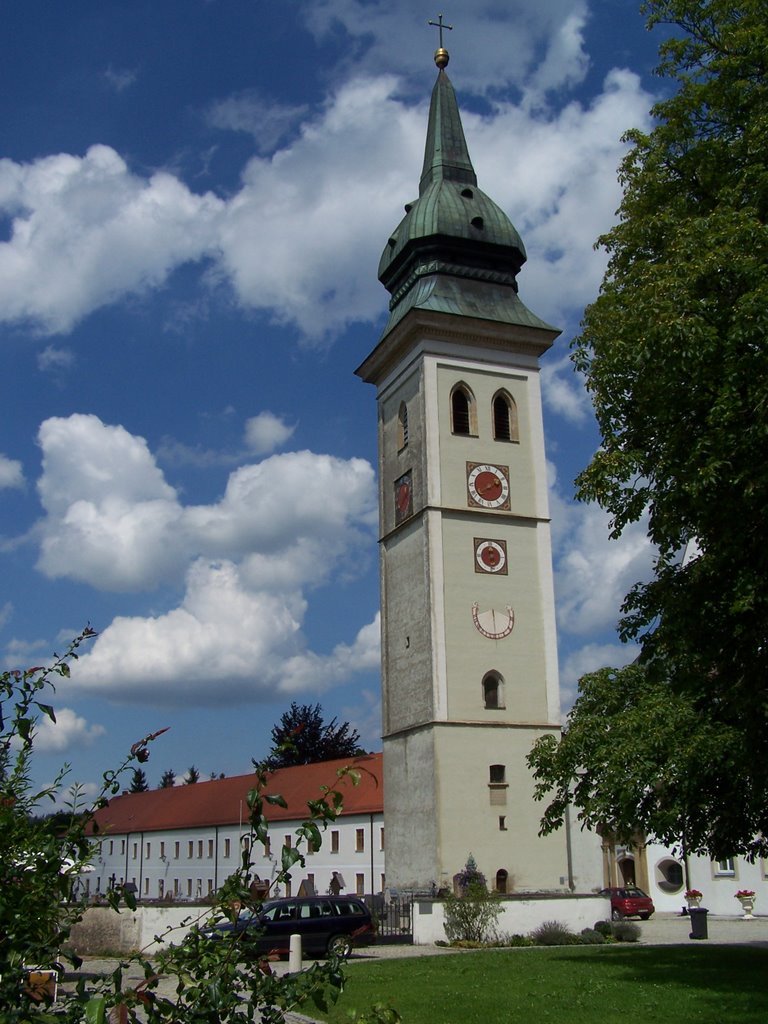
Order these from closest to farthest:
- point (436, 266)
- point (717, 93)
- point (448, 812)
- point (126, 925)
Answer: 1. point (717, 93)
2. point (126, 925)
3. point (448, 812)
4. point (436, 266)

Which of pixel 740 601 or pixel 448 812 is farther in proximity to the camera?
pixel 448 812

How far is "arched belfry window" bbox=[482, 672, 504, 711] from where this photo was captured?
32.8 m

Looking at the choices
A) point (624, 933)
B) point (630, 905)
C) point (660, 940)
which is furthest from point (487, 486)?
point (630, 905)

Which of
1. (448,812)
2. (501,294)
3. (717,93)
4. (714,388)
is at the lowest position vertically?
(448,812)

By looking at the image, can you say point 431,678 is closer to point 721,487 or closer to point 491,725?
point 491,725

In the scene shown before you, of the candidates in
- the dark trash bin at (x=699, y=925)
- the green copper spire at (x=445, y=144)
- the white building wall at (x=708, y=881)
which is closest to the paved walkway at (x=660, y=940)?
the dark trash bin at (x=699, y=925)

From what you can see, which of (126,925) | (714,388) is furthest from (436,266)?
(714,388)

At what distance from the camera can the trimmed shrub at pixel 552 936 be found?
26609mm

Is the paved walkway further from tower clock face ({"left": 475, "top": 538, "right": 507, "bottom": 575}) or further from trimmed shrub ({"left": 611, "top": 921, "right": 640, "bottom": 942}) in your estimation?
tower clock face ({"left": 475, "top": 538, "right": 507, "bottom": 575})

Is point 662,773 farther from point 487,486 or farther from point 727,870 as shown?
point 727,870

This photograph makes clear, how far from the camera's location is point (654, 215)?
14.4 meters

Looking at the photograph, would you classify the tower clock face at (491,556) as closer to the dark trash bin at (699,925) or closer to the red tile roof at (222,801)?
the dark trash bin at (699,925)

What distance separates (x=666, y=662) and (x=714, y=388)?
16.0 feet

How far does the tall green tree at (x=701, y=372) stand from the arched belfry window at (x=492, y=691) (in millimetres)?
17155
